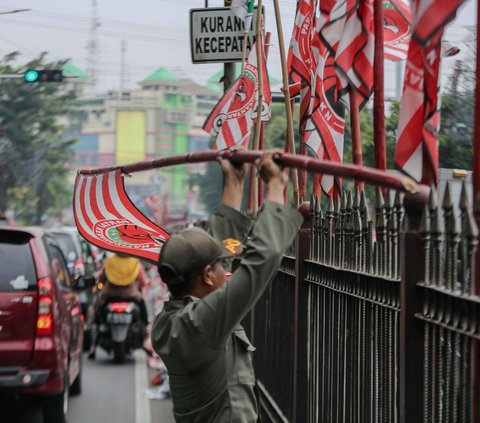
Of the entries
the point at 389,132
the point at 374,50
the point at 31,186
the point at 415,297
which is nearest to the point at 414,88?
the point at 415,297

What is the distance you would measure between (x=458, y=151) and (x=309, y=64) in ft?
20.7

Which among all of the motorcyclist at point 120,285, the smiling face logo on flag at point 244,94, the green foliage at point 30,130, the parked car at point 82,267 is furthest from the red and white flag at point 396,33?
the green foliage at point 30,130

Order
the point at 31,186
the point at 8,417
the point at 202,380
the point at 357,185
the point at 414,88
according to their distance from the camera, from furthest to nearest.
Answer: the point at 31,186
the point at 8,417
the point at 357,185
the point at 414,88
the point at 202,380

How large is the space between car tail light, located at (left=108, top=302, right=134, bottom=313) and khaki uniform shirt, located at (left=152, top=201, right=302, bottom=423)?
1081 cm

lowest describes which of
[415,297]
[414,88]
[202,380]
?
[202,380]

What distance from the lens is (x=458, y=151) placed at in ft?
48.3

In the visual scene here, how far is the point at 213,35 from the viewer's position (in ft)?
36.7

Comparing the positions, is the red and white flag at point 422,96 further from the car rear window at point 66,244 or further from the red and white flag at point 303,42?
the car rear window at point 66,244

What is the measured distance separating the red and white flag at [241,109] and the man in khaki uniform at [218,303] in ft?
20.7

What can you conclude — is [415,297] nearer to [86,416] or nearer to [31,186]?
[86,416]

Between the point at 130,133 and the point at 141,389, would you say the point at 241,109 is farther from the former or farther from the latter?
the point at 130,133

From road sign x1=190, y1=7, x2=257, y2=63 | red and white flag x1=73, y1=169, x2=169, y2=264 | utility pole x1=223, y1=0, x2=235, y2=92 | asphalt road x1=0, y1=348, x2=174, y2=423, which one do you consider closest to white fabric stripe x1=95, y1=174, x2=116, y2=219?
red and white flag x1=73, y1=169, x2=169, y2=264

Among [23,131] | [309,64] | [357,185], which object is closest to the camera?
[357,185]

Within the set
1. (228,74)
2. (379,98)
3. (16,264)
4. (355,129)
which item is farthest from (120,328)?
(379,98)
